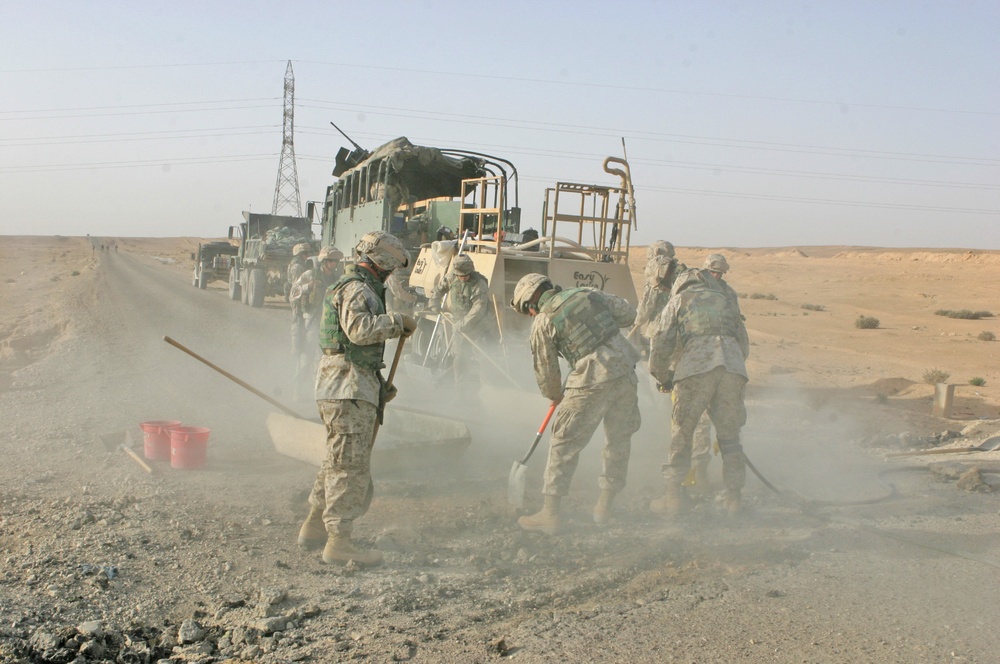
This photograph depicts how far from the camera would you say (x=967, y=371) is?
16359 mm

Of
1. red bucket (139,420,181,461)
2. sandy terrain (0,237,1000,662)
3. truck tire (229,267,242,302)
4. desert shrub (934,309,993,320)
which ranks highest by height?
desert shrub (934,309,993,320)

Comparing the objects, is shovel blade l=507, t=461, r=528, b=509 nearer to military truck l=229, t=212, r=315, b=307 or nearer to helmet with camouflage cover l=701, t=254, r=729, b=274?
helmet with camouflage cover l=701, t=254, r=729, b=274

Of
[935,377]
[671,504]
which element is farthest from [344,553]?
[935,377]

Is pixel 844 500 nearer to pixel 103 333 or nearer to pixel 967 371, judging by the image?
pixel 967 371

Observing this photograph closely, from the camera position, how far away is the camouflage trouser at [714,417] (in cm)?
631

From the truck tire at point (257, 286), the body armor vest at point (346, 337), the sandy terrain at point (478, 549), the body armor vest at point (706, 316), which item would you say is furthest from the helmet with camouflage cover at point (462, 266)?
the truck tire at point (257, 286)

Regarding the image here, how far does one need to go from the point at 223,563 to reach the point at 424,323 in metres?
7.13

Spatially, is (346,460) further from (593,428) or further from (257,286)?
(257,286)

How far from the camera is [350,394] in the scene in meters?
4.90

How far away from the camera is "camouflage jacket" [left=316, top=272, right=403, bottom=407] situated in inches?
187

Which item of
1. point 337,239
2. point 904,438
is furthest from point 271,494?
point 337,239

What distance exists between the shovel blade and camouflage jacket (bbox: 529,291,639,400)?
557 millimetres

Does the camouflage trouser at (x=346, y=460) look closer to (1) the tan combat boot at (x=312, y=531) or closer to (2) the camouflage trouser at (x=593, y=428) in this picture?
(1) the tan combat boot at (x=312, y=531)

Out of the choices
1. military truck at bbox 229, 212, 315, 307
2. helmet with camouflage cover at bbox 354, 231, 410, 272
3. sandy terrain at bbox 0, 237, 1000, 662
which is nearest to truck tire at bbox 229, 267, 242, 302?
military truck at bbox 229, 212, 315, 307
